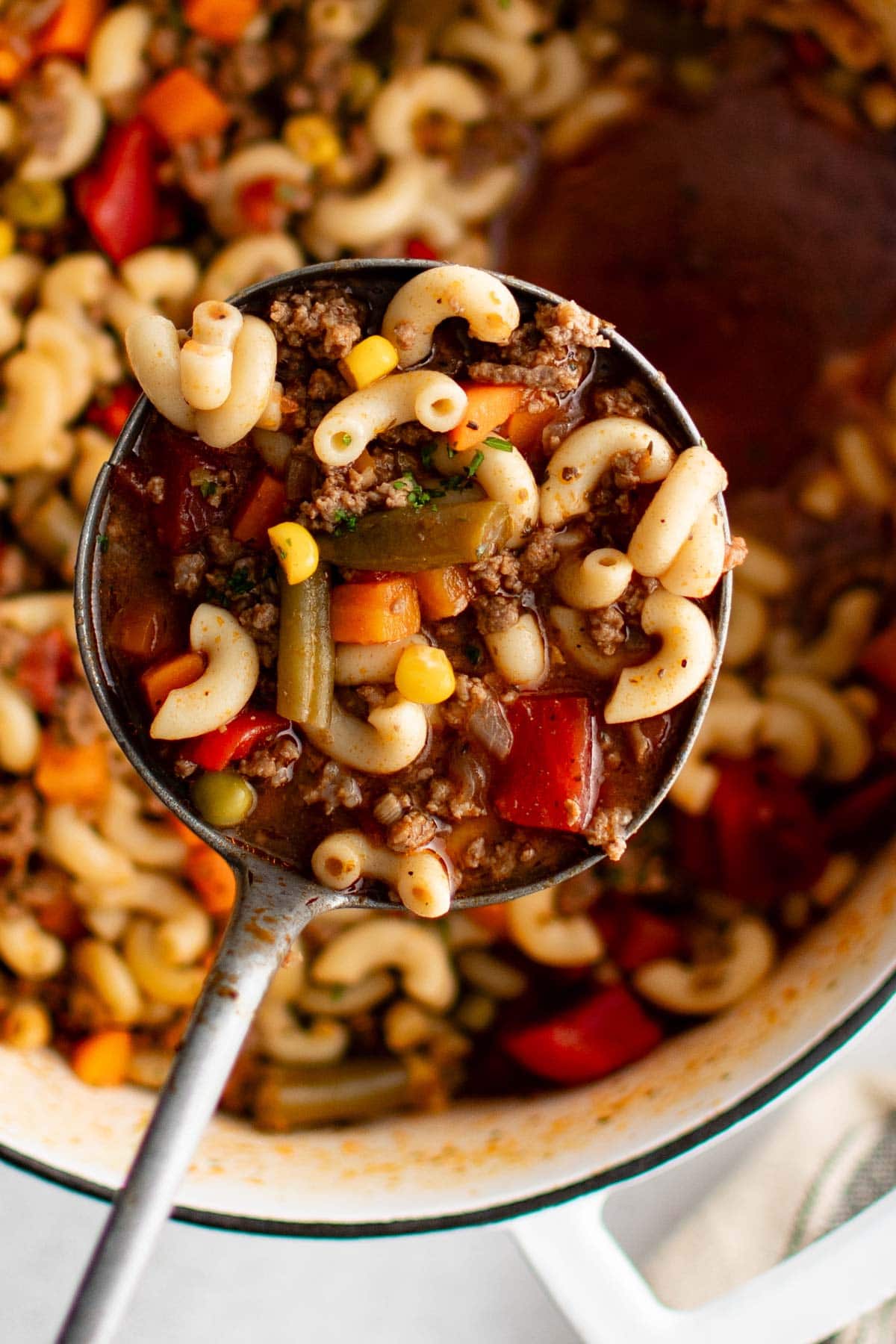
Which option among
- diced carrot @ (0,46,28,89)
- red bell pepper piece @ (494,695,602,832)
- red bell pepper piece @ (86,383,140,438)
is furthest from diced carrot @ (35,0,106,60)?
red bell pepper piece @ (494,695,602,832)

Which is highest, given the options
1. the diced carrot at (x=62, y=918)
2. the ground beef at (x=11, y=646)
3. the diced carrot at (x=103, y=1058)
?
the ground beef at (x=11, y=646)

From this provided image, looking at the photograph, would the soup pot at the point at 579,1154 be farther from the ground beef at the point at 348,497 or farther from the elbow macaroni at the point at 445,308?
the elbow macaroni at the point at 445,308

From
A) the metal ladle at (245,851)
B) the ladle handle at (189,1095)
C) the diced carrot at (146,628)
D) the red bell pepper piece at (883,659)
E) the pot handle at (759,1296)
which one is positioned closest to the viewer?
the ladle handle at (189,1095)

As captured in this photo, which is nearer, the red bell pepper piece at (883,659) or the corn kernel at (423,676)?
the corn kernel at (423,676)

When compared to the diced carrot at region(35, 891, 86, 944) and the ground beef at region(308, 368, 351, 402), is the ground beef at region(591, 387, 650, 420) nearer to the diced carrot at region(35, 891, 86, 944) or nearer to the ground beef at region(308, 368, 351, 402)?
the ground beef at region(308, 368, 351, 402)

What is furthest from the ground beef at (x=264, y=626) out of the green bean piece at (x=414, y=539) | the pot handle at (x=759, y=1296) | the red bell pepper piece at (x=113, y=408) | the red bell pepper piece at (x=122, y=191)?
the red bell pepper piece at (x=122, y=191)

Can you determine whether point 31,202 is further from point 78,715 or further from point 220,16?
point 78,715
